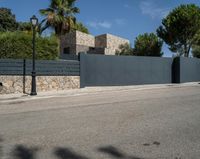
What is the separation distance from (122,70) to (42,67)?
262 inches

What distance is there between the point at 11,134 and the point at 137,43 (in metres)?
36.9

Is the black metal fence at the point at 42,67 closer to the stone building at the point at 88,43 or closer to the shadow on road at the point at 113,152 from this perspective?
the shadow on road at the point at 113,152

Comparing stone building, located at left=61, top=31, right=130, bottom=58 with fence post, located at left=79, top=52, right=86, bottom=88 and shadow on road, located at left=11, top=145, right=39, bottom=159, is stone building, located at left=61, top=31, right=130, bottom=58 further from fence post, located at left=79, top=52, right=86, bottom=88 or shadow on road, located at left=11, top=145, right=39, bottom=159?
shadow on road, located at left=11, top=145, right=39, bottom=159

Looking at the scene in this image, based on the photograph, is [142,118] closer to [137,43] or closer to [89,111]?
[89,111]

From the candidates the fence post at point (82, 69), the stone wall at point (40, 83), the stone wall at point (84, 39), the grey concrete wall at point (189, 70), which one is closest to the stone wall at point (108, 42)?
the stone wall at point (84, 39)

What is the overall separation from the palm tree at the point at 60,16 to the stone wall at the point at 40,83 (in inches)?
436

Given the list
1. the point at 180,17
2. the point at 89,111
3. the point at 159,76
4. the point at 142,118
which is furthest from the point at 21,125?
the point at 180,17

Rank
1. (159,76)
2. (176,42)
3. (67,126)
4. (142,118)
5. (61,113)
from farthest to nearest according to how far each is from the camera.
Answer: (176,42), (159,76), (61,113), (142,118), (67,126)

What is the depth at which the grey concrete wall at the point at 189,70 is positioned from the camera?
85.0 feet

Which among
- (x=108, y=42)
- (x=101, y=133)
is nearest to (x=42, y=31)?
(x=108, y=42)

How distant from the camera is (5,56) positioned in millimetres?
18000

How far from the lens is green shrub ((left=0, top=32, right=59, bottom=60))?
18016 mm

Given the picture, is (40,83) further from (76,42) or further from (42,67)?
(76,42)

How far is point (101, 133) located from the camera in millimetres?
6938
